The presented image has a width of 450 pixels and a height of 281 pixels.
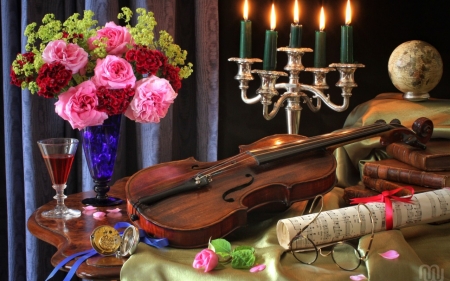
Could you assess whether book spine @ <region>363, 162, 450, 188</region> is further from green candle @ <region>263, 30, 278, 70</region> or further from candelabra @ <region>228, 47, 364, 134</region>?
green candle @ <region>263, 30, 278, 70</region>

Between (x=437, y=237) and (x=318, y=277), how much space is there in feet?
1.18

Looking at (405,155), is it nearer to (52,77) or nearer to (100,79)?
(100,79)

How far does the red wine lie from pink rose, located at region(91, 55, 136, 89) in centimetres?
19

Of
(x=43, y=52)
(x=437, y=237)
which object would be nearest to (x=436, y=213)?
(x=437, y=237)

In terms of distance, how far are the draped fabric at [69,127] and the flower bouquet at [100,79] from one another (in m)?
0.40

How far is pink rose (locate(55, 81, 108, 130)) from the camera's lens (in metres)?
1.27

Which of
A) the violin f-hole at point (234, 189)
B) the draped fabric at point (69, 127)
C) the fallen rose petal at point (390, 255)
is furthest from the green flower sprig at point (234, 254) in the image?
the draped fabric at point (69, 127)

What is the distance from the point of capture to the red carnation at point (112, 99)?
1.28 metres

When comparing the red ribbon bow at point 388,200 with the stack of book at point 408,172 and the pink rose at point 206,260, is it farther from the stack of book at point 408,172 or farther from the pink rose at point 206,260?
the pink rose at point 206,260

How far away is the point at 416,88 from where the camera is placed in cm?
166

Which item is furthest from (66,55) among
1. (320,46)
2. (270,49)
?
(320,46)

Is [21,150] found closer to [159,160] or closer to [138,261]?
[159,160]

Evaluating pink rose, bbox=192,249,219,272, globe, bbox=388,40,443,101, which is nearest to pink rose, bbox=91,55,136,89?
pink rose, bbox=192,249,219,272

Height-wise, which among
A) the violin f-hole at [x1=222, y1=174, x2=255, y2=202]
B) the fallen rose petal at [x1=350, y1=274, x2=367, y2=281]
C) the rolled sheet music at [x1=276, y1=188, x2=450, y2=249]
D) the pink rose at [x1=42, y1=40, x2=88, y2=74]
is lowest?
the fallen rose petal at [x1=350, y1=274, x2=367, y2=281]
